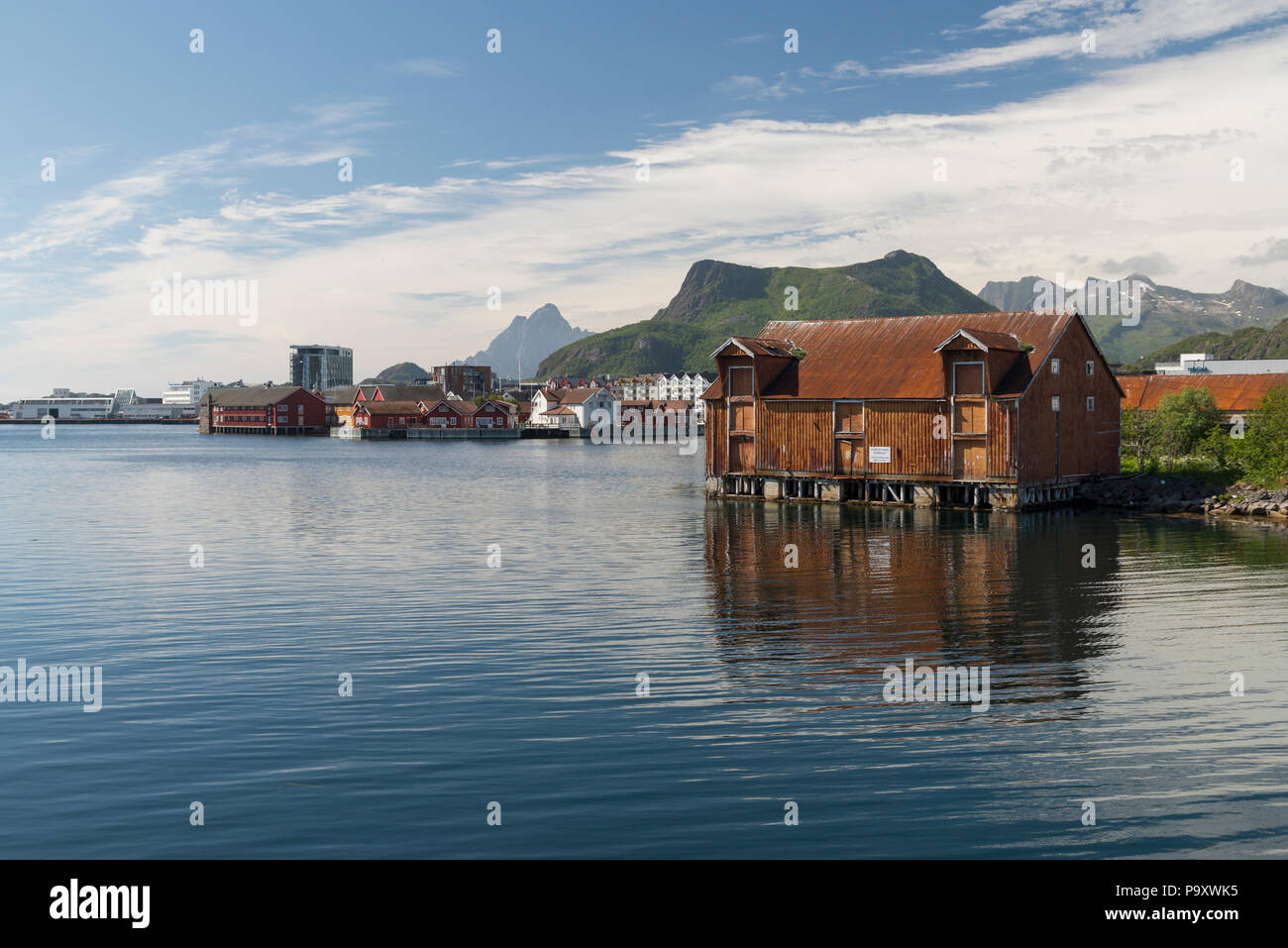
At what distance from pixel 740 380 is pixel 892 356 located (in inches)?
364

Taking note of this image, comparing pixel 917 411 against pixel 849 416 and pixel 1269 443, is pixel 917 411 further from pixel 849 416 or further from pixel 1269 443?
pixel 1269 443

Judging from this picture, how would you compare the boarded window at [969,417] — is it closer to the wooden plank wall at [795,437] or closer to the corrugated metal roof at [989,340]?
the corrugated metal roof at [989,340]

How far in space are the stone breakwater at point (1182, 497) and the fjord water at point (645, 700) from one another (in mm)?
9818

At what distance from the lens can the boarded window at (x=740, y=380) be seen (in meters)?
61.3

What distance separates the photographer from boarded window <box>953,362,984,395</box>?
173ft

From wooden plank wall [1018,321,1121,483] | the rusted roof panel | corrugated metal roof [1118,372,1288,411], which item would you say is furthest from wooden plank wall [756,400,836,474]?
corrugated metal roof [1118,372,1288,411]

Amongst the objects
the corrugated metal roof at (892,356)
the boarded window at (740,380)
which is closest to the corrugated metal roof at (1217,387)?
the corrugated metal roof at (892,356)

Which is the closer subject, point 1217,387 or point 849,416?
point 849,416

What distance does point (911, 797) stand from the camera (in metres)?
12.8

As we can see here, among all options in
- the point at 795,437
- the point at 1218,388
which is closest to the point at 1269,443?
the point at 795,437

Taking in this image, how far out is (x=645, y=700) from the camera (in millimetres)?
17406
